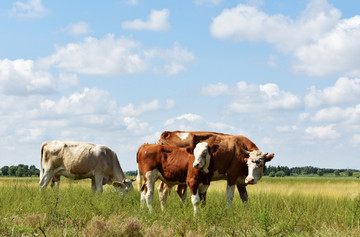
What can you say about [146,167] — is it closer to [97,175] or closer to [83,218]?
[83,218]

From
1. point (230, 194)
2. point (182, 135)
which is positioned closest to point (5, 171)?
point (182, 135)

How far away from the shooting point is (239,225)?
7.76 meters

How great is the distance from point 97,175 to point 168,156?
197 inches

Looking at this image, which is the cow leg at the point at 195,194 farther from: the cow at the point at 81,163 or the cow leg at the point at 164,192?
the cow at the point at 81,163

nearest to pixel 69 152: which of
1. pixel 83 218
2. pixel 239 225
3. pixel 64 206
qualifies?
pixel 64 206

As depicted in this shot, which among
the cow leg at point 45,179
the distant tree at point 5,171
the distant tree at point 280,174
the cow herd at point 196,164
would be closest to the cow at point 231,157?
the cow herd at point 196,164

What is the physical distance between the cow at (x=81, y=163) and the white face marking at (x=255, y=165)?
568 cm

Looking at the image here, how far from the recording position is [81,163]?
14531 mm

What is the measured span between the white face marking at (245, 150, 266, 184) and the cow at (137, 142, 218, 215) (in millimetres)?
962

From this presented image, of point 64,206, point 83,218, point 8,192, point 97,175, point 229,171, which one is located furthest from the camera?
point 97,175

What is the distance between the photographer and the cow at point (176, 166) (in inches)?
376

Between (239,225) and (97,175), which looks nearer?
(239,225)

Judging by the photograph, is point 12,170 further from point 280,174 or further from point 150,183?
point 150,183

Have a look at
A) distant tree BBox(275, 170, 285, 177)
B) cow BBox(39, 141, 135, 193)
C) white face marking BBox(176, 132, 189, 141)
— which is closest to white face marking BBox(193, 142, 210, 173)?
white face marking BBox(176, 132, 189, 141)
